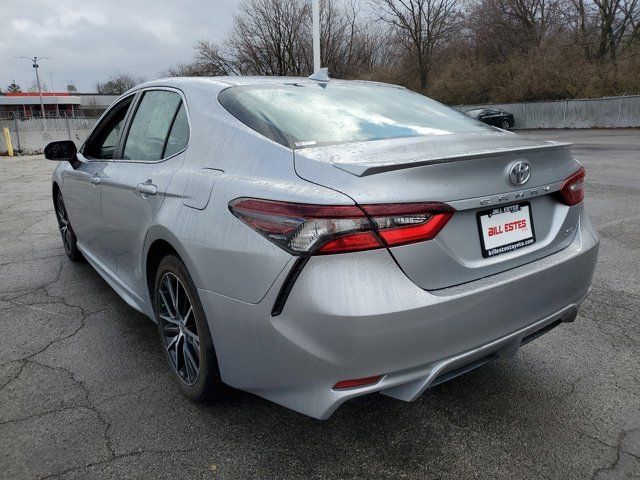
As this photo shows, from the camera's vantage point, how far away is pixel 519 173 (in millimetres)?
2029

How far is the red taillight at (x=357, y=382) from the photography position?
5.81ft

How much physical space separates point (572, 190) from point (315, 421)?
1.61m

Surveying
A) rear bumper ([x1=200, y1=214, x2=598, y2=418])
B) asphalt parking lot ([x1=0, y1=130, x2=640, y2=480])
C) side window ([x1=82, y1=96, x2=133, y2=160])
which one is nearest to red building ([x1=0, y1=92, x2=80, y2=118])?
side window ([x1=82, y1=96, x2=133, y2=160])

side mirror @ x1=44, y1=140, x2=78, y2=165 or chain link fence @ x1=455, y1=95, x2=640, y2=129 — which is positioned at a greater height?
chain link fence @ x1=455, y1=95, x2=640, y2=129

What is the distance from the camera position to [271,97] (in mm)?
2543

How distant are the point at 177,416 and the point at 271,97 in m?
1.64

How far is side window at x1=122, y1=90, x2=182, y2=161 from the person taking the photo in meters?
2.79

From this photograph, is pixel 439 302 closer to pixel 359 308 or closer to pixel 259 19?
pixel 359 308

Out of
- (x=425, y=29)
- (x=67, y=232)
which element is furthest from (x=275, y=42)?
(x=67, y=232)

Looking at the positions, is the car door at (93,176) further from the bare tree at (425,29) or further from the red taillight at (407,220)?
the bare tree at (425,29)

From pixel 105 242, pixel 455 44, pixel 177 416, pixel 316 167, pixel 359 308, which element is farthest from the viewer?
pixel 455 44

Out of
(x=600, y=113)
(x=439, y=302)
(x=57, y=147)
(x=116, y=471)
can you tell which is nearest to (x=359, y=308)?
(x=439, y=302)

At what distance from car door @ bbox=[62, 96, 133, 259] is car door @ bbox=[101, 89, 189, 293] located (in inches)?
8.1

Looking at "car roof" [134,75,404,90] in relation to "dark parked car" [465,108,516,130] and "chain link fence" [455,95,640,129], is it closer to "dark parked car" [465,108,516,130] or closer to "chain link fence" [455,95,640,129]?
"chain link fence" [455,95,640,129]
